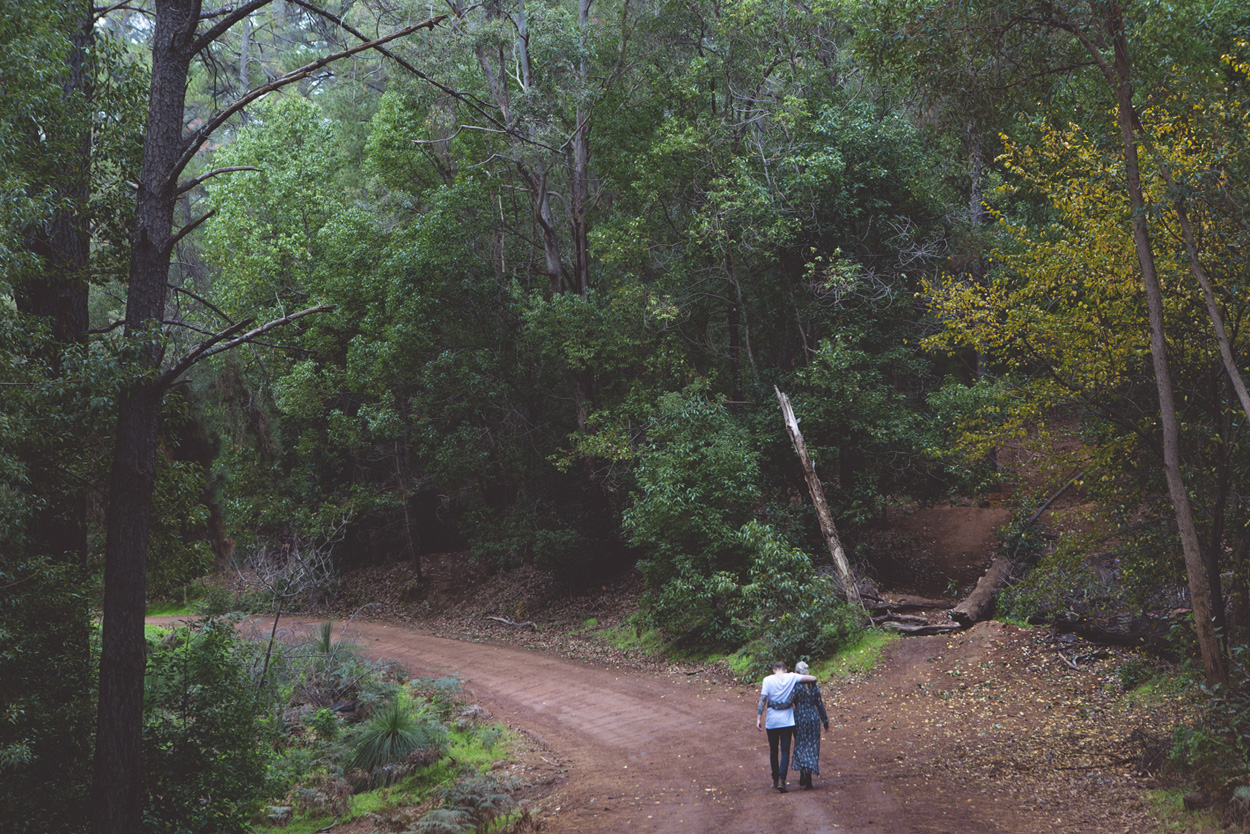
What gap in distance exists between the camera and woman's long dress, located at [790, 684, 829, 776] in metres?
9.22

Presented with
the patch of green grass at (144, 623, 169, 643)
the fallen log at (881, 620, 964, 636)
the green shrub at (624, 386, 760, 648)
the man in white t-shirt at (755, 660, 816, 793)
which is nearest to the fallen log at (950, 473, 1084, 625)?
the fallen log at (881, 620, 964, 636)

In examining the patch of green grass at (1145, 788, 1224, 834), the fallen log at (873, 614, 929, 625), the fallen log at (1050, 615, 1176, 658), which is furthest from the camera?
the fallen log at (873, 614, 929, 625)

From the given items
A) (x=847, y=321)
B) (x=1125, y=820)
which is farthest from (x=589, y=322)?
(x=1125, y=820)

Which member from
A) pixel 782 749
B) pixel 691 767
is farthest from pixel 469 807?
pixel 782 749

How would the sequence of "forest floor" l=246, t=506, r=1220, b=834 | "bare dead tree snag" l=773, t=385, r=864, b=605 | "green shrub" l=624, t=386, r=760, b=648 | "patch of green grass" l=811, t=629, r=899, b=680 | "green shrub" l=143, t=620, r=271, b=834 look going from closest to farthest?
"green shrub" l=143, t=620, r=271, b=834, "forest floor" l=246, t=506, r=1220, b=834, "patch of green grass" l=811, t=629, r=899, b=680, "bare dead tree snag" l=773, t=385, r=864, b=605, "green shrub" l=624, t=386, r=760, b=648

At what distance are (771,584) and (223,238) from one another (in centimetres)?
2038

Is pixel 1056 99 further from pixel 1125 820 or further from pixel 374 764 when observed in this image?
pixel 374 764

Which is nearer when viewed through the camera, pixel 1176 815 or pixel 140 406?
pixel 140 406

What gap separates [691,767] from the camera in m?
10.7

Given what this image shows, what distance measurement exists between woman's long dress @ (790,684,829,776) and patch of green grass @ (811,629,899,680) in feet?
18.0

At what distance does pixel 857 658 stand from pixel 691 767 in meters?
5.32

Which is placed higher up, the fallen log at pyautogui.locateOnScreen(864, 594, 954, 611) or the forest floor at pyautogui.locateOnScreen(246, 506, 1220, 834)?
the fallen log at pyautogui.locateOnScreen(864, 594, 954, 611)

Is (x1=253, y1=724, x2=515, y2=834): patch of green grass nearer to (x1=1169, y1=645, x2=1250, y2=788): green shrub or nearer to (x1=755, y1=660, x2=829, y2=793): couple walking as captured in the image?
(x1=755, y1=660, x2=829, y2=793): couple walking

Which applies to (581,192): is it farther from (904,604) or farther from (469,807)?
(469,807)
